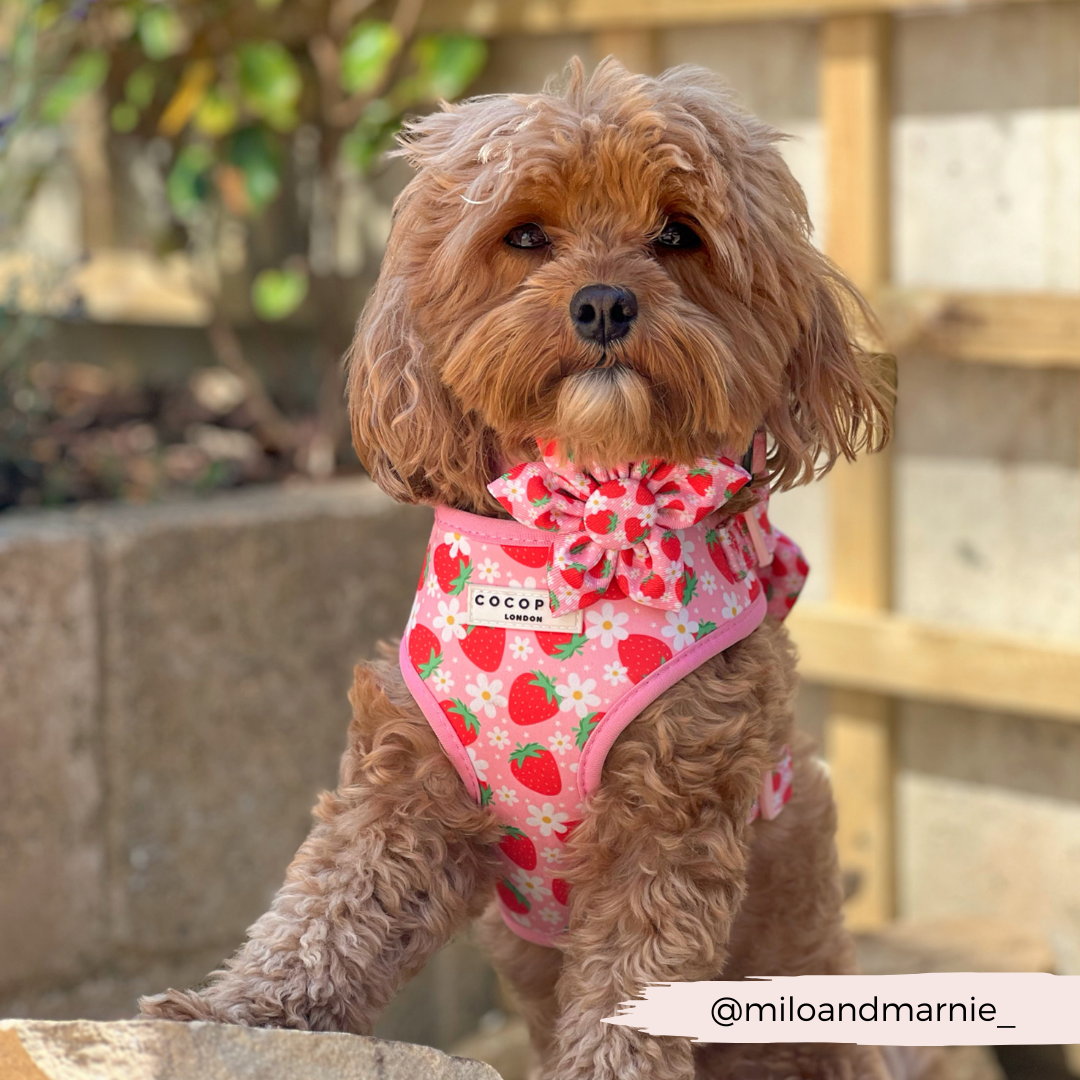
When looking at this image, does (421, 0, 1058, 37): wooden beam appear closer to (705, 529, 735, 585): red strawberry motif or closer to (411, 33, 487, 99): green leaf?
(411, 33, 487, 99): green leaf

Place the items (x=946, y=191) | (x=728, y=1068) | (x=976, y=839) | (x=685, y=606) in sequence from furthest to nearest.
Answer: (x=976, y=839), (x=946, y=191), (x=728, y=1068), (x=685, y=606)

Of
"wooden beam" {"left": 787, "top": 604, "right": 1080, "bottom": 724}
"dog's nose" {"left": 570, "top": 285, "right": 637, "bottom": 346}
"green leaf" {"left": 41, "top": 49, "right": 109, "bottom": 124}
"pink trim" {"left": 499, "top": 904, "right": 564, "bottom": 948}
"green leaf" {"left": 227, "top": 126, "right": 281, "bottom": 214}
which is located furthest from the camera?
"green leaf" {"left": 227, "top": 126, "right": 281, "bottom": 214}

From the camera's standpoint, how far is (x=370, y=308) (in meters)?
1.64

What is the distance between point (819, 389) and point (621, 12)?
208cm

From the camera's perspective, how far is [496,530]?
5.25 ft

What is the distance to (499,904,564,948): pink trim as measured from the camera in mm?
1736

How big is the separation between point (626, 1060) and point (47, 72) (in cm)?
311

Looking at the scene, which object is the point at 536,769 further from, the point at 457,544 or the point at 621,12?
the point at 621,12

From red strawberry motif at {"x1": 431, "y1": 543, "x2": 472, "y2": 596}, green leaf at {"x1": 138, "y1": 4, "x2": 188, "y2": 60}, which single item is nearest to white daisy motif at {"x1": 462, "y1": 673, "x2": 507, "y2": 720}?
red strawberry motif at {"x1": 431, "y1": 543, "x2": 472, "y2": 596}

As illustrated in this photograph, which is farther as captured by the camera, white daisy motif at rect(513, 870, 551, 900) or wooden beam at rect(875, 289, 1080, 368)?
wooden beam at rect(875, 289, 1080, 368)

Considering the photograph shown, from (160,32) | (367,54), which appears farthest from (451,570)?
(160,32)

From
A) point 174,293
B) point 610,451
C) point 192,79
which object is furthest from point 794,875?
point 174,293

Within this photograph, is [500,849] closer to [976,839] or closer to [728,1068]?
[728,1068]

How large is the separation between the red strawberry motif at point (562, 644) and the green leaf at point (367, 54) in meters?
2.36
